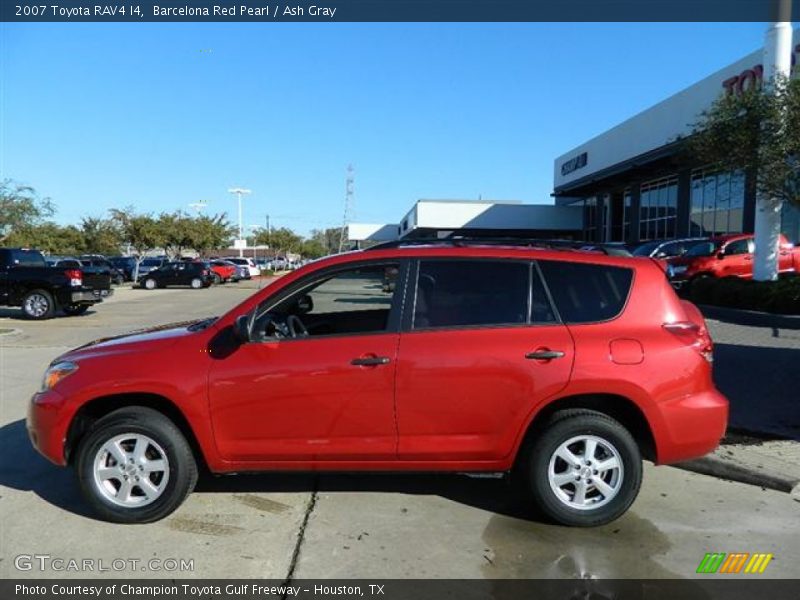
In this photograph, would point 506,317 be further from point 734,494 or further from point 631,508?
point 734,494

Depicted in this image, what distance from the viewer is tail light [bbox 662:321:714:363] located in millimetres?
4277

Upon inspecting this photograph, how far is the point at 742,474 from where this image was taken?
5.11 meters

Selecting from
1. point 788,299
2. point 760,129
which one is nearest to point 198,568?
point 788,299

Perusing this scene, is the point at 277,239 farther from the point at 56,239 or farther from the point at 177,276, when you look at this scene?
the point at 177,276

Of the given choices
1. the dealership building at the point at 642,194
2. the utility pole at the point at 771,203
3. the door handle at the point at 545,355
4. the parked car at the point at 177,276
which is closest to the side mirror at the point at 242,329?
the door handle at the point at 545,355

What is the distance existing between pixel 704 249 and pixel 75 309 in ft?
58.1

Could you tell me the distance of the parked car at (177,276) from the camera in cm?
3766

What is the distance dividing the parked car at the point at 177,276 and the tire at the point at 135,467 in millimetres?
34746

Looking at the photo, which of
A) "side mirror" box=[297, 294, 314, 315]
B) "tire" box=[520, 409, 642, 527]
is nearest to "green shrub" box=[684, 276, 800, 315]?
"tire" box=[520, 409, 642, 527]

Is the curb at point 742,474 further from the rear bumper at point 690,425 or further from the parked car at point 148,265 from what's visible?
the parked car at point 148,265

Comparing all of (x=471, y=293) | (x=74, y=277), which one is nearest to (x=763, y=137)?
(x=471, y=293)

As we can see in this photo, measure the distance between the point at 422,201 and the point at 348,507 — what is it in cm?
4508

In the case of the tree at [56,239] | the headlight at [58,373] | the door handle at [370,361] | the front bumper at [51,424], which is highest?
the tree at [56,239]

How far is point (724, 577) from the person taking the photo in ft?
12.2
